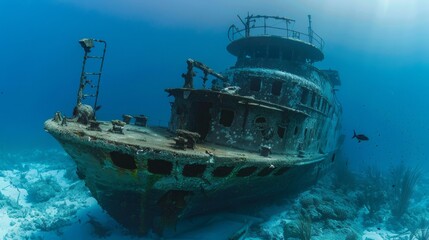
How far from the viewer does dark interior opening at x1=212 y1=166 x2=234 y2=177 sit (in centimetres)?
889

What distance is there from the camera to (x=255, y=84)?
14422mm

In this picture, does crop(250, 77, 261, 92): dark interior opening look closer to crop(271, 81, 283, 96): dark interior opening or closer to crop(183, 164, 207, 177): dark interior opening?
crop(271, 81, 283, 96): dark interior opening

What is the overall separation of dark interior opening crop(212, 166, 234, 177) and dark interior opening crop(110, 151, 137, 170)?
2459mm

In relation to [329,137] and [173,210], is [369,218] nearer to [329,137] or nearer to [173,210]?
[329,137]

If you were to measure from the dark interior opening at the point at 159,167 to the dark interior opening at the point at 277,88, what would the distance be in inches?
312

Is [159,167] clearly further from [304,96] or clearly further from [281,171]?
[304,96]

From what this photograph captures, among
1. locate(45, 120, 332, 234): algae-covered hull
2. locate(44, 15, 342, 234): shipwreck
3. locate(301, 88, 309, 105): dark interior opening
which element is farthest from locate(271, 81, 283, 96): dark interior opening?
locate(45, 120, 332, 234): algae-covered hull

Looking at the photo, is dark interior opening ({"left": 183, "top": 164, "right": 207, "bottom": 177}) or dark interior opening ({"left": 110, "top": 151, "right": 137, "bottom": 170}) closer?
dark interior opening ({"left": 110, "top": 151, "right": 137, "bottom": 170})

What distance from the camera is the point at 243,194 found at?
36.8ft

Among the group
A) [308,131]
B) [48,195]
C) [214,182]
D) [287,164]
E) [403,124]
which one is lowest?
[48,195]

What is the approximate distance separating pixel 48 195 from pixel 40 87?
20274cm

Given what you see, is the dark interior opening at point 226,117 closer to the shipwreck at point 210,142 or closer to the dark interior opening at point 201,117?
the shipwreck at point 210,142

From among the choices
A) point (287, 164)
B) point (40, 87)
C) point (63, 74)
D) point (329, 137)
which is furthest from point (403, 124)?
point (40, 87)

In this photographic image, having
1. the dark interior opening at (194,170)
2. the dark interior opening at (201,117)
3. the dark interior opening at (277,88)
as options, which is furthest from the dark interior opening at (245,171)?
the dark interior opening at (277,88)
